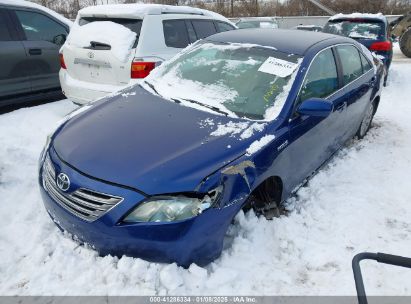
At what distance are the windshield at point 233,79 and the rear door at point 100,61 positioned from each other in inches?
44.5

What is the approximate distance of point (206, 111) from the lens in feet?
10.1

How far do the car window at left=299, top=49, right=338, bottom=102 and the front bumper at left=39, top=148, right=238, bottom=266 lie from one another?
1494 millimetres

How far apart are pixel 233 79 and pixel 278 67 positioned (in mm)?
420

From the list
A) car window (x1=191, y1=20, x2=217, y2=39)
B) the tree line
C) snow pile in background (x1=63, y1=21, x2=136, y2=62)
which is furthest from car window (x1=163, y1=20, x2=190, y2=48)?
the tree line

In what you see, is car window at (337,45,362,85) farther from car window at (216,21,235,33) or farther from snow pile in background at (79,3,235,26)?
car window at (216,21,235,33)

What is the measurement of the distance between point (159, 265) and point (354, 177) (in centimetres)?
276

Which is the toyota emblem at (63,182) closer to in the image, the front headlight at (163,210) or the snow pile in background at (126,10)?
the front headlight at (163,210)

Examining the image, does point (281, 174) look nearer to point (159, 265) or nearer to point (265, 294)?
point (265, 294)

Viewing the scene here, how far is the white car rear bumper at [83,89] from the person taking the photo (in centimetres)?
499

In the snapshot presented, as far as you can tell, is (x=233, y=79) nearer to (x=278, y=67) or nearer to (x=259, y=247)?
(x=278, y=67)

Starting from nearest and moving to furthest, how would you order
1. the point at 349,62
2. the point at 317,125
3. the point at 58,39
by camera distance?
the point at 317,125, the point at 349,62, the point at 58,39

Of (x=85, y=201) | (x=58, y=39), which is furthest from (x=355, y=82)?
(x=58, y=39)

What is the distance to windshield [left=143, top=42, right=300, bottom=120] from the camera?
10.3 ft

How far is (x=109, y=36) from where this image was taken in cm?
489
